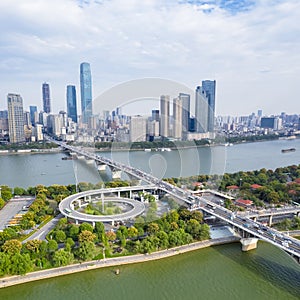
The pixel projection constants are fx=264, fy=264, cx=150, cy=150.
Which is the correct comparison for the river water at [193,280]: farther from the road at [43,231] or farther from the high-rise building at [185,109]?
the high-rise building at [185,109]

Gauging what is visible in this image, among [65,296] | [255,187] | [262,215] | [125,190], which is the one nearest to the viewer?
[65,296]

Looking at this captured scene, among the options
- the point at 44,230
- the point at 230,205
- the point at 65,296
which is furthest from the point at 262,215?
the point at 44,230

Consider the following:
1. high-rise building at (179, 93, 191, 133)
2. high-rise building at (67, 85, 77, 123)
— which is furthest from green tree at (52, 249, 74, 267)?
high-rise building at (67, 85, 77, 123)

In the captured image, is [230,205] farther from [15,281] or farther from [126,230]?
[15,281]

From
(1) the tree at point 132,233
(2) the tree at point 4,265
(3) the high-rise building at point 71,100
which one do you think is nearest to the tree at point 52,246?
(2) the tree at point 4,265

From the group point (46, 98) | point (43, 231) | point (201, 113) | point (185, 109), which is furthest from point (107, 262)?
point (46, 98)

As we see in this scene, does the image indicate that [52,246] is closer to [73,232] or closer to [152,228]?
[73,232]

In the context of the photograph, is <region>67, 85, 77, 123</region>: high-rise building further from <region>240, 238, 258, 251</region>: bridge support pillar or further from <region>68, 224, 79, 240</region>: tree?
<region>240, 238, 258, 251</region>: bridge support pillar
